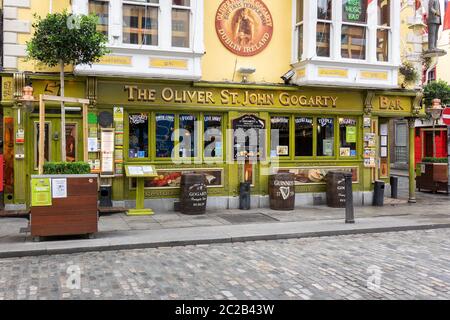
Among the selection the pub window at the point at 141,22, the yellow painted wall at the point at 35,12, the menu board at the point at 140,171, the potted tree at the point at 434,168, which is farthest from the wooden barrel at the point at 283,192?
the potted tree at the point at 434,168

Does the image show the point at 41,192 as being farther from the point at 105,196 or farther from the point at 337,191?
the point at 337,191

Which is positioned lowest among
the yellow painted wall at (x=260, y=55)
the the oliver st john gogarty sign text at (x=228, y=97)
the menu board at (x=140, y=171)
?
the menu board at (x=140, y=171)

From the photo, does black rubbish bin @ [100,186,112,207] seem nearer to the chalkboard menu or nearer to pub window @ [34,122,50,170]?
pub window @ [34,122,50,170]

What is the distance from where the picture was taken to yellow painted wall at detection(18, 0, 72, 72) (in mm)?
11609

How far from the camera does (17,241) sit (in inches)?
344

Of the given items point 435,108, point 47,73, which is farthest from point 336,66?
point 47,73

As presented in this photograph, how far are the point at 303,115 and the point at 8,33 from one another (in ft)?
26.4

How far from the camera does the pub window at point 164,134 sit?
13.0m

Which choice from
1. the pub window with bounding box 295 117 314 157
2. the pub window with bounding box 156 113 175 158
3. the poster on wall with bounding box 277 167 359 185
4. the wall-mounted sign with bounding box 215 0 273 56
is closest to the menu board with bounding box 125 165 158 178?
the pub window with bounding box 156 113 175 158

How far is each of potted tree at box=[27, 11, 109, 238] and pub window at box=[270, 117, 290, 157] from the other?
6.08 m

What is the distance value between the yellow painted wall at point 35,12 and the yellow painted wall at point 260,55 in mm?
3650

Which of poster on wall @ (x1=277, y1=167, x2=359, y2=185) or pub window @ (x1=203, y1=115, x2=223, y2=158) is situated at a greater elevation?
pub window @ (x1=203, y1=115, x2=223, y2=158)

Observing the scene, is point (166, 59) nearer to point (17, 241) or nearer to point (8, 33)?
point (8, 33)

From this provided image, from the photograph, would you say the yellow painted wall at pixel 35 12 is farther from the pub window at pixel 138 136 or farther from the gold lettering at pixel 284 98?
the gold lettering at pixel 284 98
